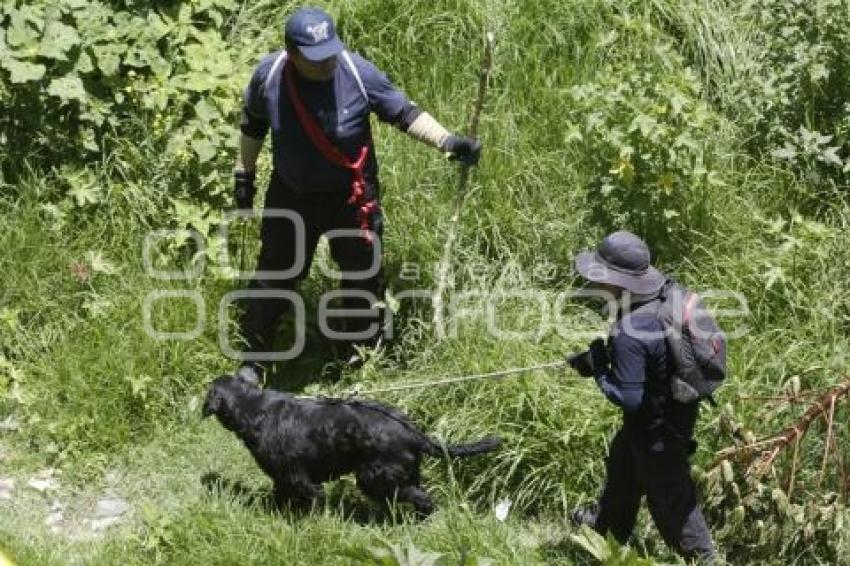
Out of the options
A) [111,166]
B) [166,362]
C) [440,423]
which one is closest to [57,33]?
[111,166]

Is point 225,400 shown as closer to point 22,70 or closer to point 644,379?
point 644,379

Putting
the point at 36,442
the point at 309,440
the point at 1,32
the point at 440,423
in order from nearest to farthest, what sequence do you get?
→ the point at 309,440
the point at 440,423
the point at 36,442
the point at 1,32

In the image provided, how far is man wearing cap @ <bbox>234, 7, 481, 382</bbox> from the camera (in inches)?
238

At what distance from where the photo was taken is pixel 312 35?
5.80 m

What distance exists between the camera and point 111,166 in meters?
7.38

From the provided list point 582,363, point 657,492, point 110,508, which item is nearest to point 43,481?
point 110,508

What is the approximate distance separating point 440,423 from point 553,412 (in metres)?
0.52

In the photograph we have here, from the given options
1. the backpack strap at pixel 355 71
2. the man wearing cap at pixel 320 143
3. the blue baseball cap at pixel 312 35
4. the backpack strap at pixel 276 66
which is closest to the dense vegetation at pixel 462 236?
the man wearing cap at pixel 320 143

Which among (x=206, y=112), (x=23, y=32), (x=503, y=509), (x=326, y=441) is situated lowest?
(x=503, y=509)

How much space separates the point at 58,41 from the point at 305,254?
183cm

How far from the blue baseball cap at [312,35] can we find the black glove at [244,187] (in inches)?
35.7

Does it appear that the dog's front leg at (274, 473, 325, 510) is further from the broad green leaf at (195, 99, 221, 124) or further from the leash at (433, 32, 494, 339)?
the broad green leaf at (195, 99, 221, 124)

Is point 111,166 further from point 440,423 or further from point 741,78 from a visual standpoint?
point 741,78

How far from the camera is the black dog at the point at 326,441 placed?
572 centimetres
